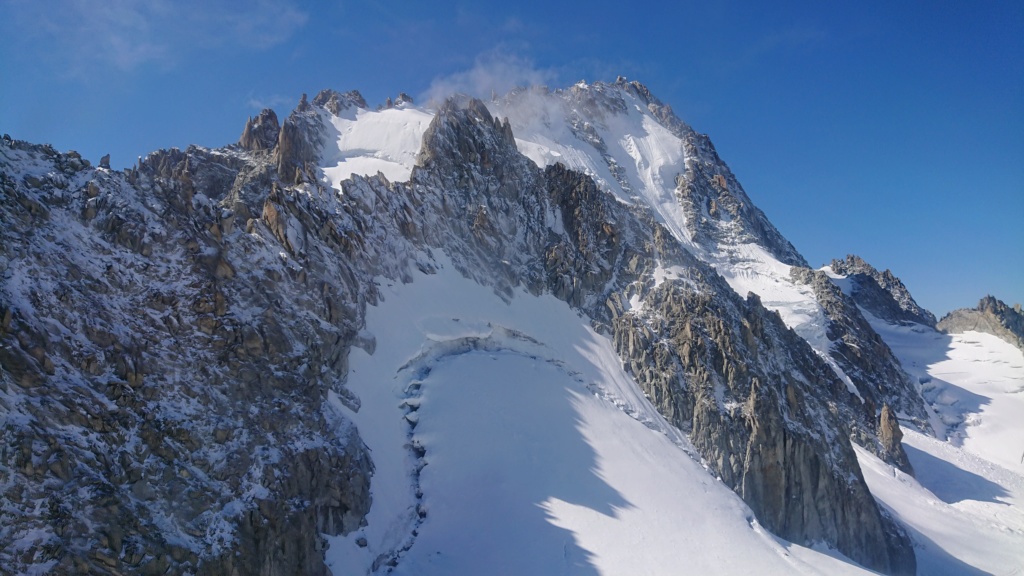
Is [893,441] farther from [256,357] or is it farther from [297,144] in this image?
[297,144]

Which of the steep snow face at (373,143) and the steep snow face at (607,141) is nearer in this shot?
the steep snow face at (373,143)

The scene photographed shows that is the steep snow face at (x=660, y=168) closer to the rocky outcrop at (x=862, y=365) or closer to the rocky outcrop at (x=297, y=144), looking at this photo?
the rocky outcrop at (x=862, y=365)

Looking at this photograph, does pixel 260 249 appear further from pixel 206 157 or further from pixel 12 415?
pixel 206 157

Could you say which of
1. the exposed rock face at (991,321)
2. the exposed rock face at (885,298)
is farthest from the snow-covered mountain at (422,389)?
the exposed rock face at (885,298)

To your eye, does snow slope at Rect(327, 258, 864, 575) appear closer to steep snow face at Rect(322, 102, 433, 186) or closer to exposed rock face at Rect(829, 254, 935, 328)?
steep snow face at Rect(322, 102, 433, 186)

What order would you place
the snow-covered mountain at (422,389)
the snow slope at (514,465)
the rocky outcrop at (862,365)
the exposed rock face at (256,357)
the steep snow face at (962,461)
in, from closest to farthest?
the exposed rock face at (256,357) < the snow-covered mountain at (422,389) < the snow slope at (514,465) < the steep snow face at (962,461) < the rocky outcrop at (862,365)
